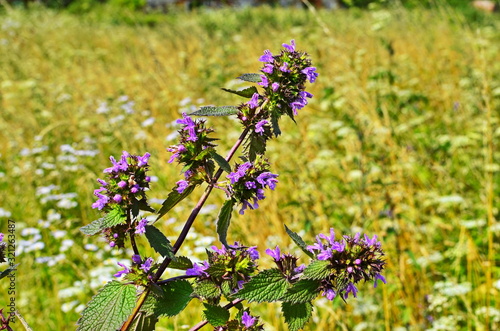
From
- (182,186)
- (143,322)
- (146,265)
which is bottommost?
(143,322)

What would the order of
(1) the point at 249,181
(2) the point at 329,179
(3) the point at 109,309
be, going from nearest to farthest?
(3) the point at 109,309 → (1) the point at 249,181 → (2) the point at 329,179

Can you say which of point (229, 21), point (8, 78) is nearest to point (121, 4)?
point (229, 21)

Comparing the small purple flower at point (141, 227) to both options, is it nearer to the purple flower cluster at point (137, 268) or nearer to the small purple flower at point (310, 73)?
the purple flower cluster at point (137, 268)

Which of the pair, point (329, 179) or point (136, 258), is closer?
point (136, 258)

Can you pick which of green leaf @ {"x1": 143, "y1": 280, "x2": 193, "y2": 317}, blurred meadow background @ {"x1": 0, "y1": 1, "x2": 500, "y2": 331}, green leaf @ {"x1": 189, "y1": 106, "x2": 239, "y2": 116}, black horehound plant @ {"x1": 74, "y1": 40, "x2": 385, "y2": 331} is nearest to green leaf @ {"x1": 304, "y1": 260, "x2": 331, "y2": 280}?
black horehound plant @ {"x1": 74, "y1": 40, "x2": 385, "y2": 331}

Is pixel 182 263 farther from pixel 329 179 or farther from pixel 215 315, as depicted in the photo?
pixel 329 179

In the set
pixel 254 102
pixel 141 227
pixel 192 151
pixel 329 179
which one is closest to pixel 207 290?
pixel 141 227

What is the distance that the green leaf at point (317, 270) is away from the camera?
0.77 m

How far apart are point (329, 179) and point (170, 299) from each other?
8.89 ft

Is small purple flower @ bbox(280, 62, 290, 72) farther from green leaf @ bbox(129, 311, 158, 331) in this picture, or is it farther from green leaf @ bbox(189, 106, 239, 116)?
green leaf @ bbox(129, 311, 158, 331)

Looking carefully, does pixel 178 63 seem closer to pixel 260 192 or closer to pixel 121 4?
pixel 260 192

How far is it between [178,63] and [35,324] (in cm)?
456

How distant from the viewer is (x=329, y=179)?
11.3 feet

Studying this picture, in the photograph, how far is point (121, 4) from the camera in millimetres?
16516
